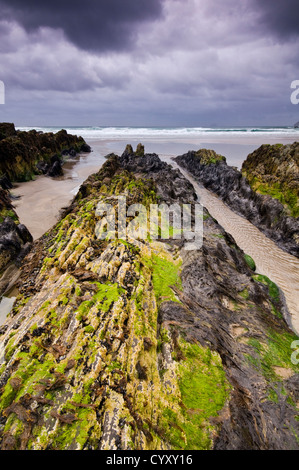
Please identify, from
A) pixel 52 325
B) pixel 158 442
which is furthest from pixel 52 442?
pixel 52 325

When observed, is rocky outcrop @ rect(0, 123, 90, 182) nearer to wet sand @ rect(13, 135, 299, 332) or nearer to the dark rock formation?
wet sand @ rect(13, 135, 299, 332)

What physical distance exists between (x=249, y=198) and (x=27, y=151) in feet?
99.3

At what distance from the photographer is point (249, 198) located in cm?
2409

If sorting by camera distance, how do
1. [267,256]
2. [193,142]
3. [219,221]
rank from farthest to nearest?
[193,142], [219,221], [267,256]

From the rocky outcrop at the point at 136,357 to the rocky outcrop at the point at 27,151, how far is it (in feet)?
77.7

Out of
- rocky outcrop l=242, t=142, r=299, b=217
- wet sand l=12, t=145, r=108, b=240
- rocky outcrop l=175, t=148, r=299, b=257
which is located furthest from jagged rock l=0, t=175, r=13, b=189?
rocky outcrop l=242, t=142, r=299, b=217

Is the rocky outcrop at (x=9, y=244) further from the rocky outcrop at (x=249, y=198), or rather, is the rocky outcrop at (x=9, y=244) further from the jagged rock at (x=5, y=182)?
the rocky outcrop at (x=249, y=198)

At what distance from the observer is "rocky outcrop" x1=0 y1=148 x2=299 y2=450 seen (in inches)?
171

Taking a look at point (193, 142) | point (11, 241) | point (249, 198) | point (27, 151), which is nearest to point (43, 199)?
point (11, 241)

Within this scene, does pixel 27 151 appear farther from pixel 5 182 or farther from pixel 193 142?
pixel 193 142

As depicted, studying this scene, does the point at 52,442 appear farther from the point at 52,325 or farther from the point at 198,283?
the point at 198,283

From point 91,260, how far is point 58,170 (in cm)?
2928

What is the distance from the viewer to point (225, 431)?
4.88 metres

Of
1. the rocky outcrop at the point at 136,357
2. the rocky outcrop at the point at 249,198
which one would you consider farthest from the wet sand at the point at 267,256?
the rocky outcrop at the point at 136,357
